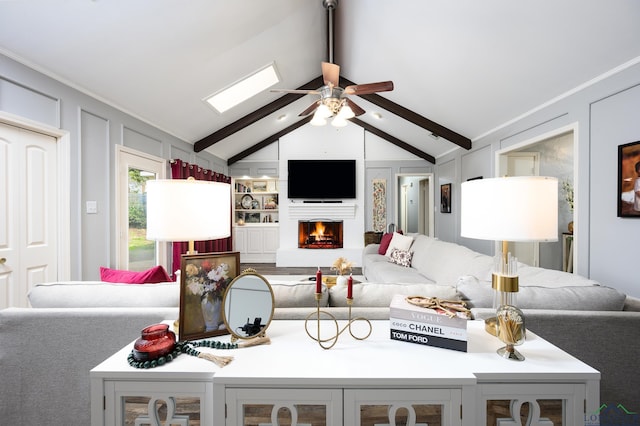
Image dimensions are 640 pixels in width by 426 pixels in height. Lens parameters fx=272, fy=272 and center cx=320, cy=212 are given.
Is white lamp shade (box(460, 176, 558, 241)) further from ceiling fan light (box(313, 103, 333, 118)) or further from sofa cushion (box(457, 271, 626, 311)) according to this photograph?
ceiling fan light (box(313, 103, 333, 118))

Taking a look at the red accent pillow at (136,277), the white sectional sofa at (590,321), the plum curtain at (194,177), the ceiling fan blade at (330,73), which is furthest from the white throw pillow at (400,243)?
the red accent pillow at (136,277)

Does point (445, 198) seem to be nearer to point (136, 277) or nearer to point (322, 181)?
point (322, 181)

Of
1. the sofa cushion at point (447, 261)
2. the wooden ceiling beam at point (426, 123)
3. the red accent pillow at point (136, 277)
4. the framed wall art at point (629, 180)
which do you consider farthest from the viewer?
the wooden ceiling beam at point (426, 123)

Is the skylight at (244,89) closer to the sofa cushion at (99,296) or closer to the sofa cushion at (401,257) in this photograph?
the sofa cushion at (99,296)

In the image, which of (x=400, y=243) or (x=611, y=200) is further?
(x=400, y=243)

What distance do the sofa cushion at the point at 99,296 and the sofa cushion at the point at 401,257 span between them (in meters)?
3.10

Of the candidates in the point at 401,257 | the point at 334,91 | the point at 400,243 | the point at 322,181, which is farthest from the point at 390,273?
the point at 322,181

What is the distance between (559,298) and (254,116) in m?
4.54

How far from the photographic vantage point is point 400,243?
13.7ft

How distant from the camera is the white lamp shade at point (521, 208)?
0.99 meters

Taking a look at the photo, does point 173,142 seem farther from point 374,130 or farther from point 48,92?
point 374,130

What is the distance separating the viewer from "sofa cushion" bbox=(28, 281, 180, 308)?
1441 mm

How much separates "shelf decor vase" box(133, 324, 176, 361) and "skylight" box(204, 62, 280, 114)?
343 cm

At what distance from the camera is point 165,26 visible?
7.75 ft
